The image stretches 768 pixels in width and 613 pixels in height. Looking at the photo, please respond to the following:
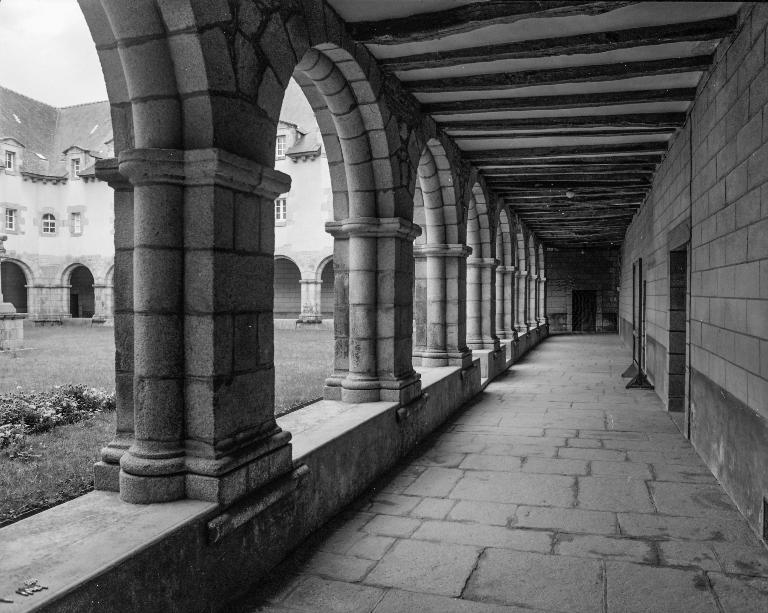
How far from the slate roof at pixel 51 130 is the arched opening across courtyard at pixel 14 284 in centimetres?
410

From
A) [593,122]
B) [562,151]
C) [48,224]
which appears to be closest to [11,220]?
[48,224]

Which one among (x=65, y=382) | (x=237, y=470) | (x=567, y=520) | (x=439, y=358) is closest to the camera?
(x=237, y=470)

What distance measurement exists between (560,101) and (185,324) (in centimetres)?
369

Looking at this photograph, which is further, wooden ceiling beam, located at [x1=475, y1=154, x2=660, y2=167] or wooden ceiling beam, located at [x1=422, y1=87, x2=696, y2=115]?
wooden ceiling beam, located at [x1=475, y1=154, x2=660, y2=167]

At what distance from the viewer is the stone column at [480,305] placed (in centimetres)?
843

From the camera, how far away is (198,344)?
2.27 m

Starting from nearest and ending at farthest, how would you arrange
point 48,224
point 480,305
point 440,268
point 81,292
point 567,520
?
point 567,520 → point 440,268 → point 480,305 → point 48,224 → point 81,292

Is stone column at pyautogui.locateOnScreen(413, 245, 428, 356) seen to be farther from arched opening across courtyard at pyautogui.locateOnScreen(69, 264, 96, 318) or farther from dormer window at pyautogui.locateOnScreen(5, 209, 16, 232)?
arched opening across courtyard at pyautogui.locateOnScreen(69, 264, 96, 318)

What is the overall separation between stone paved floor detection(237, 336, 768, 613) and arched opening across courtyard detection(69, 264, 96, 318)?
22242 mm

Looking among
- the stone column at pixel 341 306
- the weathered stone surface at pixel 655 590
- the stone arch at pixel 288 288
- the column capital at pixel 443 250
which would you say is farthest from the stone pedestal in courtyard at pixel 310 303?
the weathered stone surface at pixel 655 590

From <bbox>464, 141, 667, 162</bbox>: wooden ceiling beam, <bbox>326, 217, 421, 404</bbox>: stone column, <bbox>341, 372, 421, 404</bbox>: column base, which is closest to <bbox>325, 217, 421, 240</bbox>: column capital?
<bbox>326, 217, 421, 404</bbox>: stone column

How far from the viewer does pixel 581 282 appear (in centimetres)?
2028

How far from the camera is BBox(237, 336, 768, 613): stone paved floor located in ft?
7.71

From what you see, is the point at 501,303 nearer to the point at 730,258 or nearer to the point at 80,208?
the point at 730,258
